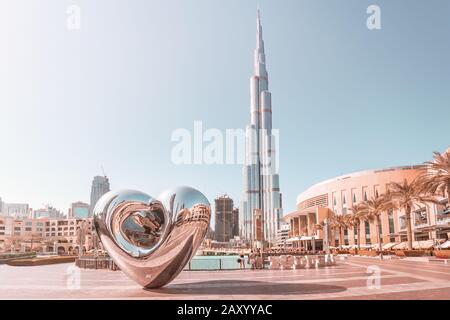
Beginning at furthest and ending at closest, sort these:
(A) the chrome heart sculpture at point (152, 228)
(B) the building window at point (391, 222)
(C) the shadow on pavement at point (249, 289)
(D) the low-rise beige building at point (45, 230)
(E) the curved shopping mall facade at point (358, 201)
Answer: (D) the low-rise beige building at point (45, 230) < (B) the building window at point (391, 222) < (E) the curved shopping mall facade at point (358, 201) < (C) the shadow on pavement at point (249, 289) < (A) the chrome heart sculpture at point (152, 228)

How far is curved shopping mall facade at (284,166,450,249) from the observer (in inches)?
3230

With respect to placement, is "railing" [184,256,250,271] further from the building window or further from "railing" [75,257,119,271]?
the building window

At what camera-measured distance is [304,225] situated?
135 meters

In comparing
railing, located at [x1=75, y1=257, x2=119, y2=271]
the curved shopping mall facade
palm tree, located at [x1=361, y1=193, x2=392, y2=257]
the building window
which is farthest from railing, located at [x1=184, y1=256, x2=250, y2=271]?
the building window

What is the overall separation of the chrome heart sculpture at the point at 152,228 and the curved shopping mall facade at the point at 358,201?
6736cm

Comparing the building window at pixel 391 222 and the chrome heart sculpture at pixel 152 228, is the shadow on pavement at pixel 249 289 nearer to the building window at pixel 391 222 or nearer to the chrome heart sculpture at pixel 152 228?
the chrome heart sculpture at pixel 152 228

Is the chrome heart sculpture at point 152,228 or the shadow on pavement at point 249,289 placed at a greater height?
the chrome heart sculpture at point 152,228

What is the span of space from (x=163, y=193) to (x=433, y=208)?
230ft

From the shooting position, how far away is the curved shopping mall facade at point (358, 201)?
82.0 metres

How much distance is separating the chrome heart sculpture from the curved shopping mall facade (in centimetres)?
6736

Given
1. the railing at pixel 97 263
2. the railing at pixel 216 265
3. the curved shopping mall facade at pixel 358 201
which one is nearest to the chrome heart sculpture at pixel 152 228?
the railing at pixel 216 265

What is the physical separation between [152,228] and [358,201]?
98.9 m
